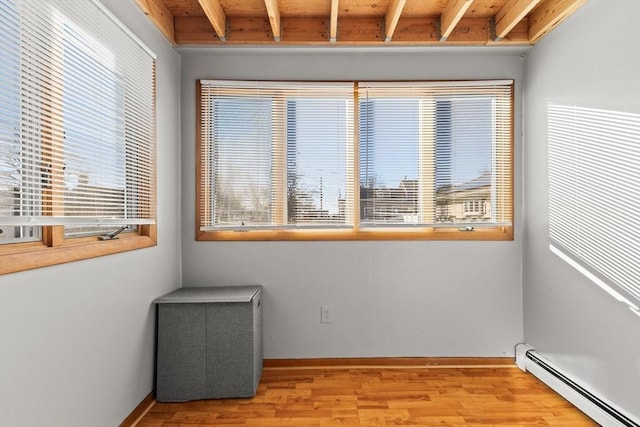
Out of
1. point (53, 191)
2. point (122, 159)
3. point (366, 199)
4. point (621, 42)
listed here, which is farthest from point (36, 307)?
point (621, 42)

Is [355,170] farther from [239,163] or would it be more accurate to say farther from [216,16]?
[216,16]

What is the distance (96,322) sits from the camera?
70.2 inches

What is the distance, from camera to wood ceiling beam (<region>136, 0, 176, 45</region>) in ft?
7.35

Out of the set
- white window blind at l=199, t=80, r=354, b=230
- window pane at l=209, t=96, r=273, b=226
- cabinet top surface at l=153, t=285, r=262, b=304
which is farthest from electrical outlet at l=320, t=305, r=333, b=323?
window pane at l=209, t=96, r=273, b=226

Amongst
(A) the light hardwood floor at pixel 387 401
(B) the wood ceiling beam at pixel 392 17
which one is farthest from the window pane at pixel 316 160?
(A) the light hardwood floor at pixel 387 401

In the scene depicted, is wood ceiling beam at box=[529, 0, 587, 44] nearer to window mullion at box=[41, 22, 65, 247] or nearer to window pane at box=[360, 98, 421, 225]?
window pane at box=[360, 98, 421, 225]

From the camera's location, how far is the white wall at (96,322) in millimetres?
1341

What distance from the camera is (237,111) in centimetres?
285

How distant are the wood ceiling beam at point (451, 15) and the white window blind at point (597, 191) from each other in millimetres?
875

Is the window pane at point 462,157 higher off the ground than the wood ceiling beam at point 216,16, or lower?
lower

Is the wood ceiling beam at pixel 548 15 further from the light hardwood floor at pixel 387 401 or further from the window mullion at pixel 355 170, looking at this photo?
the light hardwood floor at pixel 387 401

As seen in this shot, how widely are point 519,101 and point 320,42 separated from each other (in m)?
1.61

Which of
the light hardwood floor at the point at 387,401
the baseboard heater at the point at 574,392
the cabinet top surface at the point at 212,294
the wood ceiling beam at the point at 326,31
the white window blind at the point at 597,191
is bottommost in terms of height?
the light hardwood floor at the point at 387,401

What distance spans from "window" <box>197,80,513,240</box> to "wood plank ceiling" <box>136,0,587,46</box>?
12.9 inches
